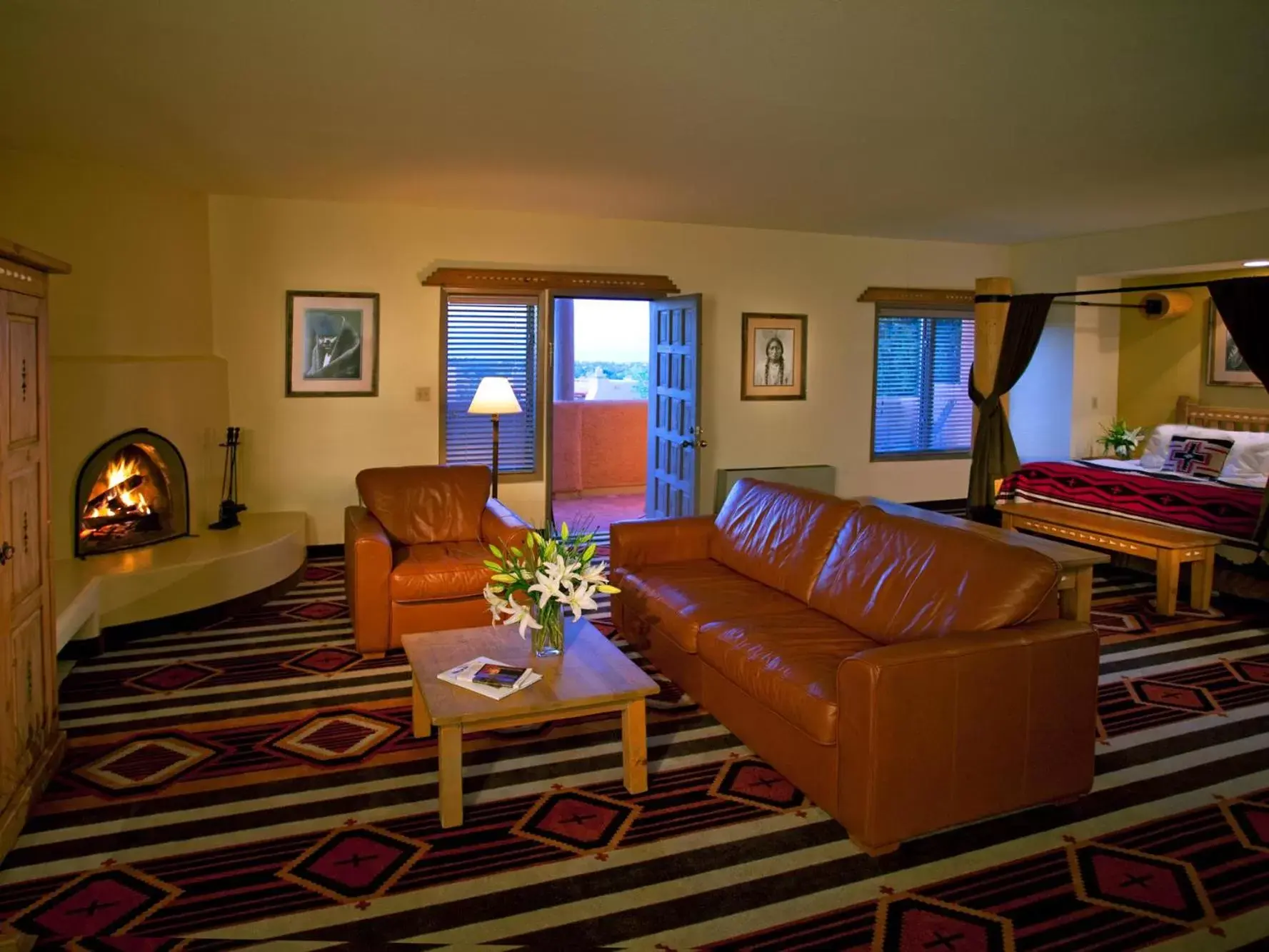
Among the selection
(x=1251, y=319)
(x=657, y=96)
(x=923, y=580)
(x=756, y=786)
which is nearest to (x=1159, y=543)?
(x=1251, y=319)

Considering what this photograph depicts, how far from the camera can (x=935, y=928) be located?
99.1 inches

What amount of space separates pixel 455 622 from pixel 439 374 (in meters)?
2.93

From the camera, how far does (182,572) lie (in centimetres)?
516

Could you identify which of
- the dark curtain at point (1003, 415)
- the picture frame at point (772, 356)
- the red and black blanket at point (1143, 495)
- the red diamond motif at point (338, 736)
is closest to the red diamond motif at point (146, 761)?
the red diamond motif at point (338, 736)

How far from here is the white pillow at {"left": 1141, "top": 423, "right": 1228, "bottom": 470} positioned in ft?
24.3

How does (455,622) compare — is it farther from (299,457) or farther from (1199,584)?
(1199,584)

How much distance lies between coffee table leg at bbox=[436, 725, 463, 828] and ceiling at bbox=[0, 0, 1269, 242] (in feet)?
7.81

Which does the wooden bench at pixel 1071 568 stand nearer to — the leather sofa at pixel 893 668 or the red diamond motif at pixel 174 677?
the leather sofa at pixel 893 668

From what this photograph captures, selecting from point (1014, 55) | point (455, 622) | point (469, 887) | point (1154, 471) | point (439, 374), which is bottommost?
point (469, 887)

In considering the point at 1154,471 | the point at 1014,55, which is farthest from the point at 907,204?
the point at 1014,55

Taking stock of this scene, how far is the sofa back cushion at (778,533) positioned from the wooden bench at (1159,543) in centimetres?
267

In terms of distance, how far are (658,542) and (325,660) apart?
5.93ft

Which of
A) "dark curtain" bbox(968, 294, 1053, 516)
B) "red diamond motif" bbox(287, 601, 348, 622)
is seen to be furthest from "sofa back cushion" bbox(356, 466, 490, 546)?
"dark curtain" bbox(968, 294, 1053, 516)

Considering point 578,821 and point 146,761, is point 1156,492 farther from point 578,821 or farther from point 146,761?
point 146,761
